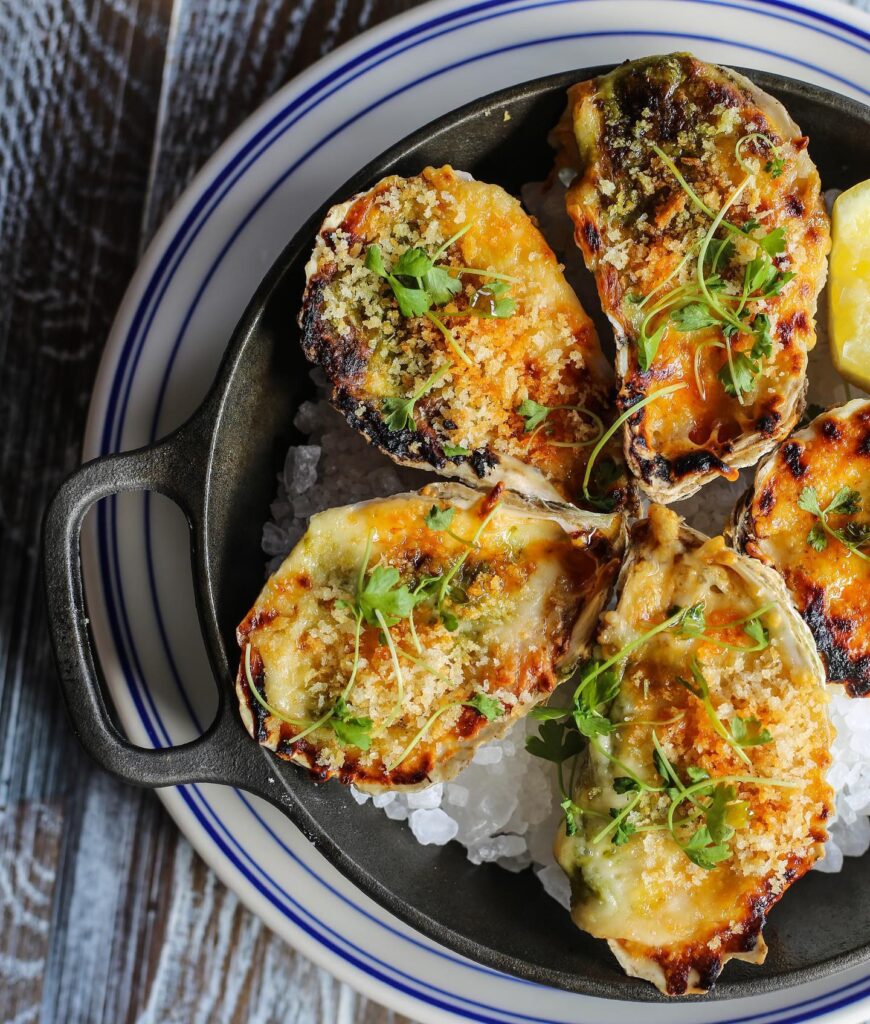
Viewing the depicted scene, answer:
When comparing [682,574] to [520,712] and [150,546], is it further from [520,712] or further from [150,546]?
[150,546]

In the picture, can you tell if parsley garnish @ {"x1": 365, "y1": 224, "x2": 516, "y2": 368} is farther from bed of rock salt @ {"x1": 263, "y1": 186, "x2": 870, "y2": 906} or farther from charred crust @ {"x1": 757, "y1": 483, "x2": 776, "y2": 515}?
charred crust @ {"x1": 757, "y1": 483, "x2": 776, "y2": 515}

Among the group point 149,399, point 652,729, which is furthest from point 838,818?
point 149,399

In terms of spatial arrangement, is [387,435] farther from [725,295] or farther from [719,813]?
[719,813]

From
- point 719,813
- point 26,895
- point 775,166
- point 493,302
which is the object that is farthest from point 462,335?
point 26,895


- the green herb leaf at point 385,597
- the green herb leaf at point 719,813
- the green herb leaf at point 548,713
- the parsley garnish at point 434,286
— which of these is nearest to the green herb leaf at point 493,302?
the parsley garnish at point 434,286

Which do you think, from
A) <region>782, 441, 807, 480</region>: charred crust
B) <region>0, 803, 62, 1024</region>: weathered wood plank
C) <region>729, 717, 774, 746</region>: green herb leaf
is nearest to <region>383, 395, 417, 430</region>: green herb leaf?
<region>782, 441, 807, 480</region>: charred crust
